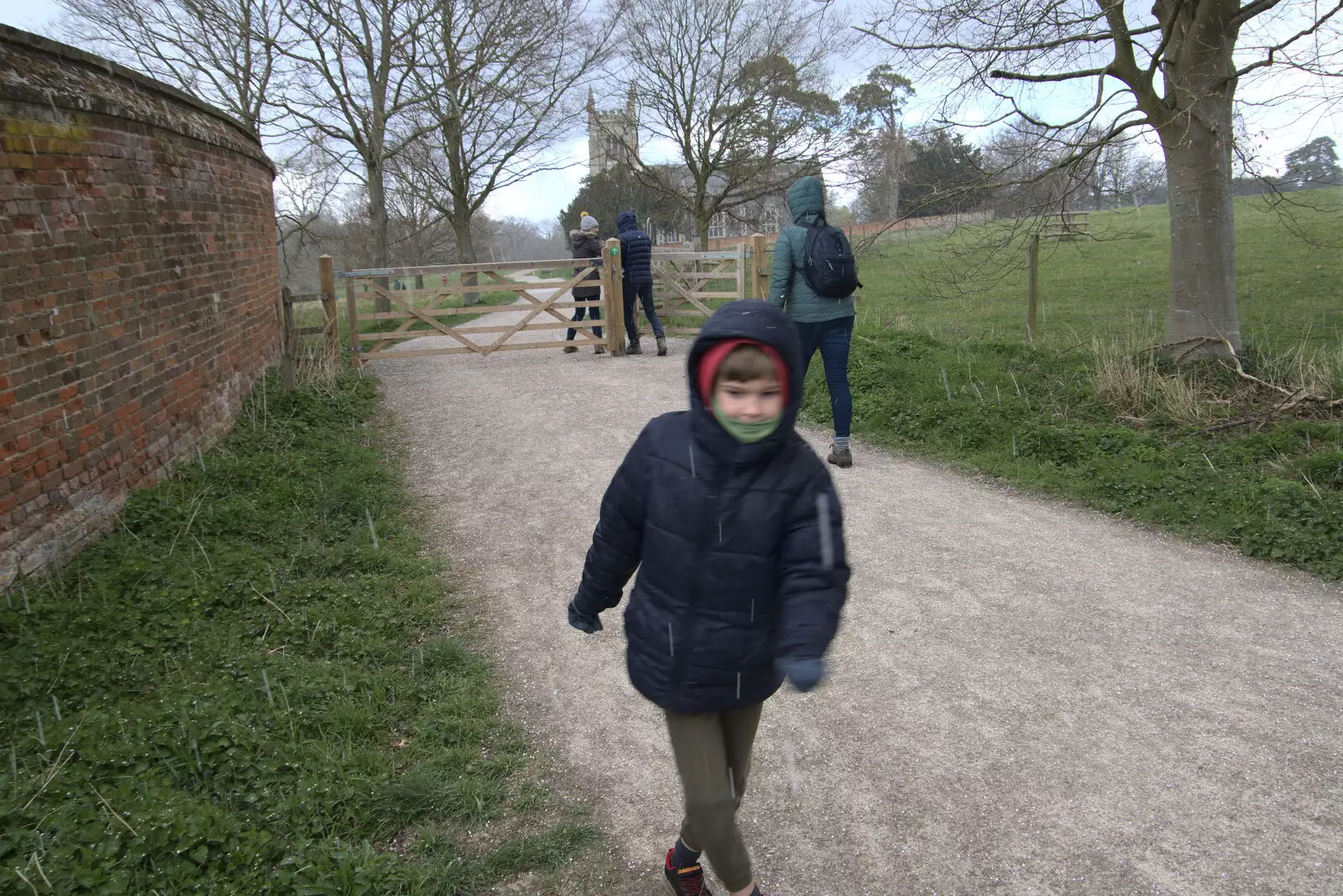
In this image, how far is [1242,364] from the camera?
8.08 metres

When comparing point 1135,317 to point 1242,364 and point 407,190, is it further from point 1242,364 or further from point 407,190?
point 407,190

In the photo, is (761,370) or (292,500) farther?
(292,500)

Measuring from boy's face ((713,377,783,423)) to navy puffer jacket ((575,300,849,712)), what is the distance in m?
0.03

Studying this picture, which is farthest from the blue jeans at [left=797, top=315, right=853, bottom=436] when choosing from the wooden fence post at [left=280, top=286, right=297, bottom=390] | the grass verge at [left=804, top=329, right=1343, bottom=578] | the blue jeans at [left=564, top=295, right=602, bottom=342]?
the blue jeans at [left=564, top=295, right=602, bottom=342]

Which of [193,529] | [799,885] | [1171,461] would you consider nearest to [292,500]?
[193,529]

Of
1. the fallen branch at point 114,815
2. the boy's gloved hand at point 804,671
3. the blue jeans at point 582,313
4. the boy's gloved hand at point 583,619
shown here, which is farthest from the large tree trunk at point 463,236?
the boy's gloved hand at point 804,671

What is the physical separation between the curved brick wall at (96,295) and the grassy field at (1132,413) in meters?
5.26

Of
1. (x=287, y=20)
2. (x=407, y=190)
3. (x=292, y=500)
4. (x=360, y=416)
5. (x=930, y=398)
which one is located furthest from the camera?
(x=407, y=190)

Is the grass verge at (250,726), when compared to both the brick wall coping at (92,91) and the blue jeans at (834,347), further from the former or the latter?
the blue jeans at (834,347)

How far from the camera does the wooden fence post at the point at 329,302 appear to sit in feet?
33.9

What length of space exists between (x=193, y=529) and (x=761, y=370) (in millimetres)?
4197

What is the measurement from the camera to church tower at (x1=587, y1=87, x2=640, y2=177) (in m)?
25.0

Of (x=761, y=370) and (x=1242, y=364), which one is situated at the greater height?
(x=761, y=370)

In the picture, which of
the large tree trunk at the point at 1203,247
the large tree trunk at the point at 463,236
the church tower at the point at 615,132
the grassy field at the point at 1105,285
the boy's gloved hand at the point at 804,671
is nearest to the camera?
the boy's gloved hand at the point at 804,671
